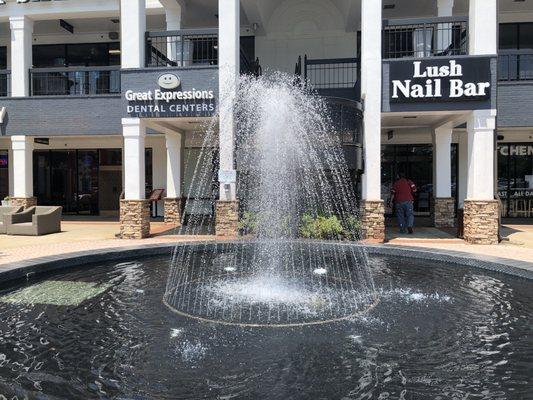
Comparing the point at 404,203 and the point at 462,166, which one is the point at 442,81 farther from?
the point at 462,166

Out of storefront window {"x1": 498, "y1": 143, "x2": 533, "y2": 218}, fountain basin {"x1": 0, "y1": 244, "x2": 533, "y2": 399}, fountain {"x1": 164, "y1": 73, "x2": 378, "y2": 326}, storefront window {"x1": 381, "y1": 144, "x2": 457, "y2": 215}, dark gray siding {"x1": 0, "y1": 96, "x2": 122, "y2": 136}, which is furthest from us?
storefront window {"x1": 381, "y1": 144, "x2": 457, "y2": 215}

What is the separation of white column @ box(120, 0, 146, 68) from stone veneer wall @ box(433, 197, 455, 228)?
37.7ft

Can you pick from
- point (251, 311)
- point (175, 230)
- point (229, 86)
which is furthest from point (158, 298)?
point (175, 230)

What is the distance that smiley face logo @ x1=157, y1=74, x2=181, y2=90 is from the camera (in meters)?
14.5

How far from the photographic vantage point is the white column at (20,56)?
57.5ft

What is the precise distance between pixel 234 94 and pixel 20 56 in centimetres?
916

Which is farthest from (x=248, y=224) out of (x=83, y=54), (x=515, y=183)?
(x=515, y=183)

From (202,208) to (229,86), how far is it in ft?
28.0

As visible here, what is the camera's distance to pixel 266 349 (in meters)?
5.41

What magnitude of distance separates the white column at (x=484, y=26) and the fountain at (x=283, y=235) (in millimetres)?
4745

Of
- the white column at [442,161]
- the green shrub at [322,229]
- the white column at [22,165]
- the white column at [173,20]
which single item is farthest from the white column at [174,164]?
the white column at [442,161]

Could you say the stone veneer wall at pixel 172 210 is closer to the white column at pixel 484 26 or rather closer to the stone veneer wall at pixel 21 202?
the stone veneer wall at pixel 21 202

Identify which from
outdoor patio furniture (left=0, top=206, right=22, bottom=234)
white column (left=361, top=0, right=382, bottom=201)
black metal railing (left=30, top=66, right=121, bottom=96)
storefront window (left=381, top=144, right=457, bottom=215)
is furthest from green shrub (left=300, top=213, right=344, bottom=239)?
black metal railing (left=30, top=66, right=121, bottom=96)

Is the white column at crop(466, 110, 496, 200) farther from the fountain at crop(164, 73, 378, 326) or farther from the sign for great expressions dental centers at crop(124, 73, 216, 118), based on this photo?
the sign for great expressions dental centers at crop(124, 73, 216, 118)
